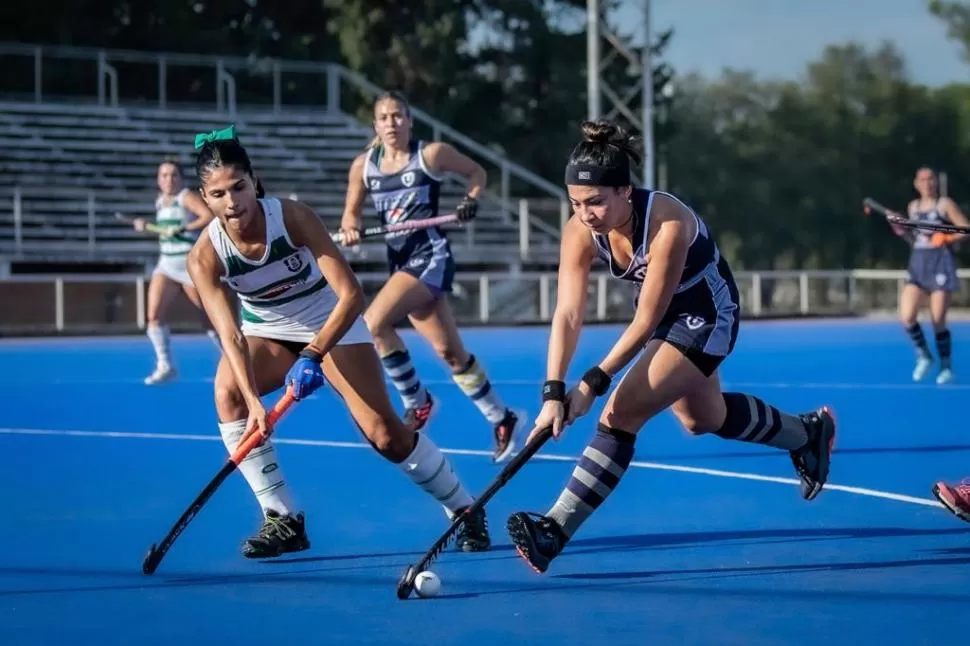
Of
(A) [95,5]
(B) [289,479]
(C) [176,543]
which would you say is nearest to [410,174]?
(B) [289,479]

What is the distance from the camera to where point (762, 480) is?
7.63 meters

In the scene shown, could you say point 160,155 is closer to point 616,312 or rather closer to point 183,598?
point 616,312

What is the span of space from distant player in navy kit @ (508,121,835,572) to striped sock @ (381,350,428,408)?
10.9 feet

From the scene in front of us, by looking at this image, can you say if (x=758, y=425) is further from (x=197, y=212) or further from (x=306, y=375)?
(x=197, y=212)

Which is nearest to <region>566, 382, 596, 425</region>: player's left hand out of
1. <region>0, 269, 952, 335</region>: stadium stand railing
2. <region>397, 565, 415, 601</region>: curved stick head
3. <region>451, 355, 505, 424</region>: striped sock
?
<region>397, 565, 415, 601</region>: curved stick head

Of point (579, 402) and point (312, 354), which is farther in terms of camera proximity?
point (312, 354)

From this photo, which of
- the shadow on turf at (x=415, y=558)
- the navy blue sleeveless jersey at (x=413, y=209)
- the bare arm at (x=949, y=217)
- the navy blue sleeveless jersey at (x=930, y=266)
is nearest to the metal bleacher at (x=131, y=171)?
the navy blue sleeveless jersey at (x=930, y=266)

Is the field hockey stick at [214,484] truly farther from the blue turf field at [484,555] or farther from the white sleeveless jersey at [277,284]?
the white sleeveless jersey at [277,284]

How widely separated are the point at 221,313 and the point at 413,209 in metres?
3.49

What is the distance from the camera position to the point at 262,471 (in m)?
5.86

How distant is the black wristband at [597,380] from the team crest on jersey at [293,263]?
125cm

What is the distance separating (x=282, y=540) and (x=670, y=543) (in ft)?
4.60

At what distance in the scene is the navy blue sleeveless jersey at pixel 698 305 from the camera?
5402mm

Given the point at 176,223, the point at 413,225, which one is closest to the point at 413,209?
the point at 413,225
